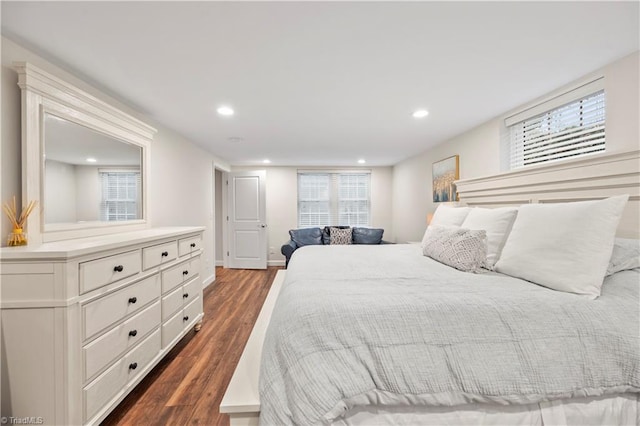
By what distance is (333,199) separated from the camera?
6215mm

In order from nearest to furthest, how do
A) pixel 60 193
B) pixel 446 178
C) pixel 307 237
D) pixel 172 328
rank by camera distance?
pixel 60 193 < pixel 172 328 < pixel 446 178 < pixel 307 237

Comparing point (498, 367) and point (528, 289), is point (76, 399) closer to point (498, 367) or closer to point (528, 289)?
point (498, 367)

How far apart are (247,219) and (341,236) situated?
2.08 m

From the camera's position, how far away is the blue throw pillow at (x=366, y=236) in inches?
210

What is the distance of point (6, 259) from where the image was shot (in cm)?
122

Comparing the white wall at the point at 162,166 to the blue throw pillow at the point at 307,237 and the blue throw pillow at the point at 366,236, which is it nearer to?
the blue throw pillow at the point at 307,237

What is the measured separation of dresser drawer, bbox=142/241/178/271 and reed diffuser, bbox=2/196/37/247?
23.3 inches

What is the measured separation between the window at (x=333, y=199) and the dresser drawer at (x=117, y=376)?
442 centimetres

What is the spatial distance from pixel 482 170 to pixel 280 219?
4240mm

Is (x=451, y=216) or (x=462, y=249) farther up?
(x=451, y=216)

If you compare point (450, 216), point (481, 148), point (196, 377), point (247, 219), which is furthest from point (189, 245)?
point (481, 148)

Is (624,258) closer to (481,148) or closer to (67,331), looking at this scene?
(481,148)

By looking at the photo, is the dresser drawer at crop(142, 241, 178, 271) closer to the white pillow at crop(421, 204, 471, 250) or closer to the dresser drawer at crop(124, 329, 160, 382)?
the dresser drawer at crop(124, 329, 160, 382)

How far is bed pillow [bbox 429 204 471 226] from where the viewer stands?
2.39 metres
